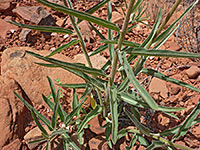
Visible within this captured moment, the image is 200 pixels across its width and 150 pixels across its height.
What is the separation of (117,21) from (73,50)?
2.57ft

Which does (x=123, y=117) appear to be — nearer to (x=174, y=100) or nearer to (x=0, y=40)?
(x=174, y=100)

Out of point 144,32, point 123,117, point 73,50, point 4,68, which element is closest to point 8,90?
point 4,68

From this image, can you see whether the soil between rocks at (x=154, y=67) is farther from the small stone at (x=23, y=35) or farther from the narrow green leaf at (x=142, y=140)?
the narrow green leaf at (x=142, y=140)

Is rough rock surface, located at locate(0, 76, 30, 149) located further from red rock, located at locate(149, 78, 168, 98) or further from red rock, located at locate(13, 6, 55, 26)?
red rock, located at locate(149, 78, 168, 98)

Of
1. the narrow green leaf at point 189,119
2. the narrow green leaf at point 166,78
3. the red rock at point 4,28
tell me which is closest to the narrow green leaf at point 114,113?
the narrow green leaf at point 166,78

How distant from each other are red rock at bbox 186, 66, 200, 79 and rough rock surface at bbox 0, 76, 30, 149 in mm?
1705

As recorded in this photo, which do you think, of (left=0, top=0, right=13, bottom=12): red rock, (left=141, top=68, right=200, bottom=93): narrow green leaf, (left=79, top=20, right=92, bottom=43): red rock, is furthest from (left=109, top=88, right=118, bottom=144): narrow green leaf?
(left=0, top=0, right=13, bottom=12): red rock

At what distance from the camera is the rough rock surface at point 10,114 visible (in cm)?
170

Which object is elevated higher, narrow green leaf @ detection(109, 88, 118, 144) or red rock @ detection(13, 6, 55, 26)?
red rock @ detection(13, 6, 55, 26)

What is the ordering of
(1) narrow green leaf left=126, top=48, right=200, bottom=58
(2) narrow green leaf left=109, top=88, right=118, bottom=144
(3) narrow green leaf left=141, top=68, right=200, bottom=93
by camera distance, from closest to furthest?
(1) narrow green leaf left=126, top=48, right=200, bottom=58, (2) narrow green leaf left=109, top=88, right=118, bottom=144, (3) narrow green leaf left=141, top=68, right=200, bottom=93

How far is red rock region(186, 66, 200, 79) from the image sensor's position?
2.11 meters

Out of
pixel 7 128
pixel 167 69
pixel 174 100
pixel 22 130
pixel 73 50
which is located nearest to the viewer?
pixel 7 128

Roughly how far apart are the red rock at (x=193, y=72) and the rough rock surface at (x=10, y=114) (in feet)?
5.59

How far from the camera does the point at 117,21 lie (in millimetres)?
2771
